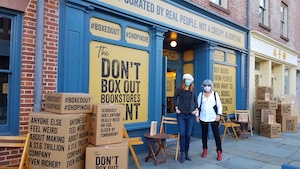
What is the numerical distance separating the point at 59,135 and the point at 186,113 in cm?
271

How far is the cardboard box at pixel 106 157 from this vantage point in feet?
10.8

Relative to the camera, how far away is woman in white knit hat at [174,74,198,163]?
495cm

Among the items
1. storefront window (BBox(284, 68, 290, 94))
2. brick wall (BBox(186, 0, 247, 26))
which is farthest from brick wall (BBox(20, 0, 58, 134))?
storefront window (BBox(284, 68, 290, 94))

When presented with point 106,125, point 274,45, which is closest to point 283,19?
point 274,45

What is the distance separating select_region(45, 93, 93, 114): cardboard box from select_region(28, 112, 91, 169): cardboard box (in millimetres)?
108

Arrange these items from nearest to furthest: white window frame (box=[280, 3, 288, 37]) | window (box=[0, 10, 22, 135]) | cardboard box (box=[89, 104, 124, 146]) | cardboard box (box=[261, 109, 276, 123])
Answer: cardboard box (box=[89, 104, 124, 146]) < window (box=[0, 10, 22, 135]) < cardboard box (box=[261, 109, 276, 123]) < white window frame (box=[280, 3, 288, 37])

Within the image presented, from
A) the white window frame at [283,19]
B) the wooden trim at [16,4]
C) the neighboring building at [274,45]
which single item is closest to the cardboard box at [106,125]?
the wooden trim at [16,4]

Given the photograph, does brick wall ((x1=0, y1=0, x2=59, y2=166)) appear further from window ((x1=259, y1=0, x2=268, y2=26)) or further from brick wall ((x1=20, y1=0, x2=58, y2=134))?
window ((x1=259, y1=0, x2=268, y2=26))

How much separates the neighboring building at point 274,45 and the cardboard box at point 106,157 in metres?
7.40

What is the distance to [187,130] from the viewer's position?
5000 mm

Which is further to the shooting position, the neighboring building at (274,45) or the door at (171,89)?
the neighboring building at (274,45)

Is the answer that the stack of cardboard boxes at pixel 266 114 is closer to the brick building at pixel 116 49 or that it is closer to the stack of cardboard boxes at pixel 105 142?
the brick building at pixel 116 49

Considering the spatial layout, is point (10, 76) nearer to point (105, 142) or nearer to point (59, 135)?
point (59, 135)

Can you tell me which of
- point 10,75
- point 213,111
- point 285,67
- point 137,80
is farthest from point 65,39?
point 285,67
